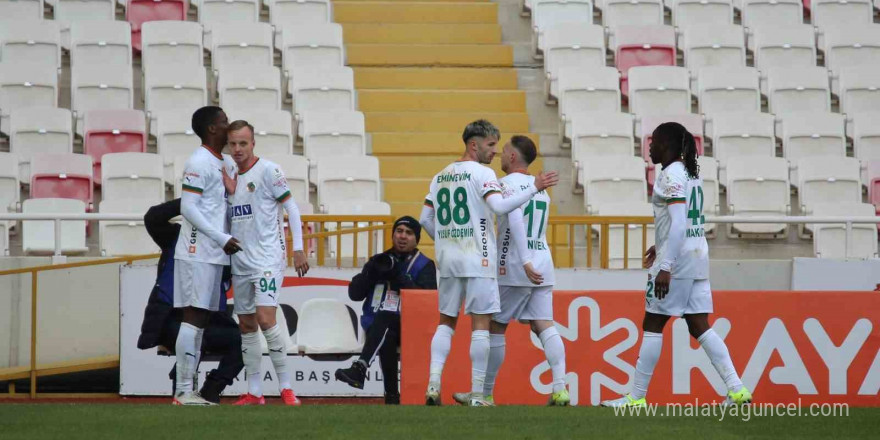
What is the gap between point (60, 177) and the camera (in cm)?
1388

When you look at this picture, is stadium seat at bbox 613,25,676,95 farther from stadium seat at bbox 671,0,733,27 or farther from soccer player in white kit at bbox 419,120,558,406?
soccer player in white kit at bbox 419,120,558,406

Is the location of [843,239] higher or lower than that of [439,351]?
higher

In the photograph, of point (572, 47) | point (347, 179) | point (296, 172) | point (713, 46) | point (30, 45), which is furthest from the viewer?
point (713, 46)

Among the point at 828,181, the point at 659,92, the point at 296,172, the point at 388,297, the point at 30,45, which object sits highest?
the point at 30,45

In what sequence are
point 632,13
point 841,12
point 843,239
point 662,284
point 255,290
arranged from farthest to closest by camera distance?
1. point 841,12
2. point 632,13
3. point 843,239
4. point 255,290
5. point 662,284

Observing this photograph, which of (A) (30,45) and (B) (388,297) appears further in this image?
(A) (30,45)

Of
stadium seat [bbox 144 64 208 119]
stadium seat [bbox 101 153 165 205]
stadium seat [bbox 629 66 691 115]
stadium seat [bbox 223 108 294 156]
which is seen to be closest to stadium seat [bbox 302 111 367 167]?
stadium seat [bbox 223 108 294 156]

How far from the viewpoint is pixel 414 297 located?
1025 centimetres

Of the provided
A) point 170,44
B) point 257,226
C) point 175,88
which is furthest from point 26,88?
point 257,226

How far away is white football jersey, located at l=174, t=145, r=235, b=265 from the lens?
829cm

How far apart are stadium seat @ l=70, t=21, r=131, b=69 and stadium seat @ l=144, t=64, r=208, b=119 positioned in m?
0.59

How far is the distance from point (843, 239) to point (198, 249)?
7655mm

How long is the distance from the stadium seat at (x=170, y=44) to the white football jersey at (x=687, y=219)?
9.23 metres

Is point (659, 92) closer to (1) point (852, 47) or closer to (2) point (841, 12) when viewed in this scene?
(1) point (852, 47)
